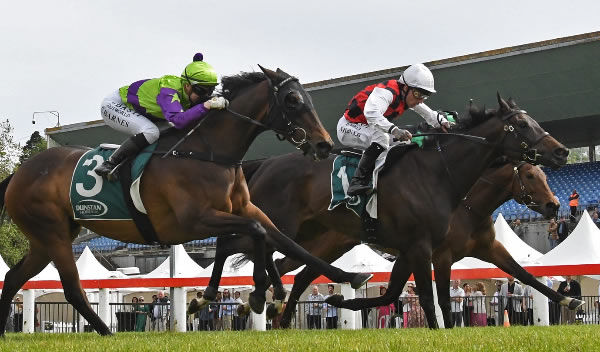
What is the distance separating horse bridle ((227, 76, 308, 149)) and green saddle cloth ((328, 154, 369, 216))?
184 centimetres

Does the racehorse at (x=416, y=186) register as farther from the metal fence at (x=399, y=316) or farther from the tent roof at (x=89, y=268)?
the tent roof at (x=89, y=268)

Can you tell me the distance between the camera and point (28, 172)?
8.86 m

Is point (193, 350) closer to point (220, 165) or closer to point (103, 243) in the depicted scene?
point (220, 165)

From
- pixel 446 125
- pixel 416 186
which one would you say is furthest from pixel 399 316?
pixel 416 186

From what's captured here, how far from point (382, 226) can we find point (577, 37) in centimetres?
2131

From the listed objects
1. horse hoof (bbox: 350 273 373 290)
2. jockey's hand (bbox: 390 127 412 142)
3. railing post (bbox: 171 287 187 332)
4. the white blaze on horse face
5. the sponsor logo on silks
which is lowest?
railing post (bbox: 171 287 187 332)

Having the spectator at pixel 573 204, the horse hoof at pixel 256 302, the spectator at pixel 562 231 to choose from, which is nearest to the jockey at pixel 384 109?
the horse hoof at pixel 256 302

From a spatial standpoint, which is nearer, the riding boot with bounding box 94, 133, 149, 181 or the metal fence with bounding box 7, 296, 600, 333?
the riding boot with bounding box 94, 133, 149, 181

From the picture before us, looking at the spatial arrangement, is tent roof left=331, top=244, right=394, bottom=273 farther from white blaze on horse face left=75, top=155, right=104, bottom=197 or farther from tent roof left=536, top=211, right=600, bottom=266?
white blaze on horse face left=75, top=155, right=104, bottom=197

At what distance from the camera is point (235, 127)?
8211 mm

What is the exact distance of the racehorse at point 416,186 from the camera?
9.23m

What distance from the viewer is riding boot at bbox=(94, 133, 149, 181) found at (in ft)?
27.2

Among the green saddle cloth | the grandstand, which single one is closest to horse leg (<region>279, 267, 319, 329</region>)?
the green saddle cloth

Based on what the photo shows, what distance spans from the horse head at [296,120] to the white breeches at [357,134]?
188 centimetres
